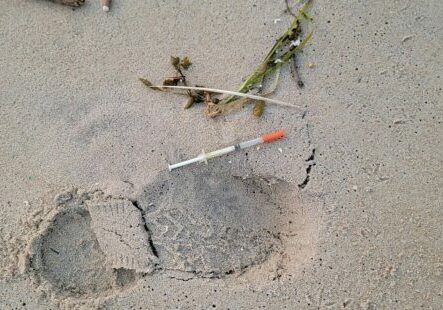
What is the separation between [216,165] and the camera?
2.12 m

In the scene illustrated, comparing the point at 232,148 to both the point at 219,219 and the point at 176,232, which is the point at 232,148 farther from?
the point at 176,232

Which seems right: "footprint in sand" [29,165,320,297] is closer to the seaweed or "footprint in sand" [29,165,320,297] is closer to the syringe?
the syringe

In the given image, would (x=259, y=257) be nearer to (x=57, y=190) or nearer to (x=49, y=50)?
(x=57, y=190)

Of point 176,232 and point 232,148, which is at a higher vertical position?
point 232,148

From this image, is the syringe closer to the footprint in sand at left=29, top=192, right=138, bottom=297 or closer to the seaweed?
the seaweed

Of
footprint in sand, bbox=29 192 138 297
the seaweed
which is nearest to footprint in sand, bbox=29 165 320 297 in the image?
footprint in sand, bbox=29 192 138 297

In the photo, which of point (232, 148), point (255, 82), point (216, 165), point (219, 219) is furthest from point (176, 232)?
point (255, 82)

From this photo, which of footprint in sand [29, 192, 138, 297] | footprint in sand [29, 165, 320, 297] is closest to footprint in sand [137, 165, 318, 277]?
footprint in sand [29, 165, 320, 297]

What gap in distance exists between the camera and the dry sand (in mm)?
2043

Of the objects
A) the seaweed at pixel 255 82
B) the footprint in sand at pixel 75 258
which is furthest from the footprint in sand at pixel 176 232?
the seaweed at pixel 255 82

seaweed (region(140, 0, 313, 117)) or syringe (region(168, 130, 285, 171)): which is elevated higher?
seaweed (region(140, 0, 313, 117))

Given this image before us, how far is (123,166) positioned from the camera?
2.12m

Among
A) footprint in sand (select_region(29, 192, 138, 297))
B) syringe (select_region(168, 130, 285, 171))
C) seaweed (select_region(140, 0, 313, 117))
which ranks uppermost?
seaweed (select_region(140, 0, 313, 117))

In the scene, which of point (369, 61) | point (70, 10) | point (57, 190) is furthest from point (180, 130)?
point (369, 61)
